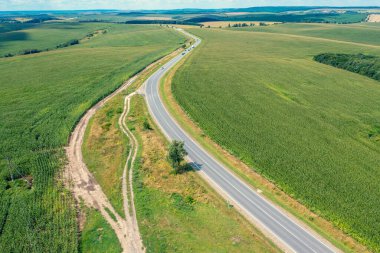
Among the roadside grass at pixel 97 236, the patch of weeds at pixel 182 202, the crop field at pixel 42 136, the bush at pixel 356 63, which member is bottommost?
the bush at pixel 356 63

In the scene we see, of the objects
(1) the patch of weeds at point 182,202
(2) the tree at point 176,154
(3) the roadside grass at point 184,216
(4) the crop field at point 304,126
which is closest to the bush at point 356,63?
(4) the crop field at point 304,126

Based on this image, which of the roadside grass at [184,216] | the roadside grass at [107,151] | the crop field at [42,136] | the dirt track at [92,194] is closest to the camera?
the roadside grass at [184,216]

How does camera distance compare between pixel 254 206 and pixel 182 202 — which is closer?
pixel 254 206

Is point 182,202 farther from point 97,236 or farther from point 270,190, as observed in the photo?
point 270,190

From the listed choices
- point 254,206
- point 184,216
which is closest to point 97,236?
point 184,216

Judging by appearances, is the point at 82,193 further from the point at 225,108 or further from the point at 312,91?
the point at 312,91

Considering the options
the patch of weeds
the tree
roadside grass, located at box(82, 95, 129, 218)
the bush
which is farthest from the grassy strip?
the bush

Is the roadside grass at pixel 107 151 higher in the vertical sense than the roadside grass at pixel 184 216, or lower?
higher

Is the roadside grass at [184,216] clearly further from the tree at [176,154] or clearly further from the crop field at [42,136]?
the crop field at [42,136]
